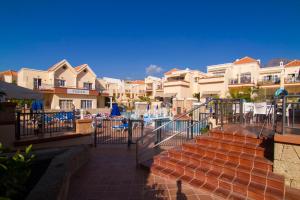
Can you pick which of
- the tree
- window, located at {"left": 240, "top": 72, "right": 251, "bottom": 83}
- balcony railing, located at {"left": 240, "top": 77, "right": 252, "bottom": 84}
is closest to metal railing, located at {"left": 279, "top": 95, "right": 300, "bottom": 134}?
the tree

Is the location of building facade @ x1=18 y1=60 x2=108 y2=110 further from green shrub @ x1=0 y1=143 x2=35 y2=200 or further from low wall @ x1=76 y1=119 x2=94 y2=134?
green shrub @ x1=0 y1=143 x2=35 y2=200

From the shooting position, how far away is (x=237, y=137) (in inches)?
194

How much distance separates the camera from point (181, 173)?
4.47 m

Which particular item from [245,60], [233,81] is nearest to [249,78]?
[233,81]

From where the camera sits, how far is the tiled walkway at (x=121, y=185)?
3590 millimetres

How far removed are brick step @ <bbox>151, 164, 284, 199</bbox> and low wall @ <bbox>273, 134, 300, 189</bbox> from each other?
459 mm

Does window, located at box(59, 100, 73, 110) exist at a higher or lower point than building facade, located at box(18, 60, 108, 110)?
lower

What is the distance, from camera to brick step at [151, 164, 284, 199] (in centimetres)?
328

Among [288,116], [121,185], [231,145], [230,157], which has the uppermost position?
[288,116]

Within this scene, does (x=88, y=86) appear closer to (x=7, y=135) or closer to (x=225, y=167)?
(x=7, y=135)

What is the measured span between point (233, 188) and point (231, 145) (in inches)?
53.4

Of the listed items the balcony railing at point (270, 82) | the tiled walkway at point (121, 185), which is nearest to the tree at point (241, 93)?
the balcony railing at point (270, 82)

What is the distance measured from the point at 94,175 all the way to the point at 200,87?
32615 millimetres

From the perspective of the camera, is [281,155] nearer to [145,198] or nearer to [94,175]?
[145,198]
